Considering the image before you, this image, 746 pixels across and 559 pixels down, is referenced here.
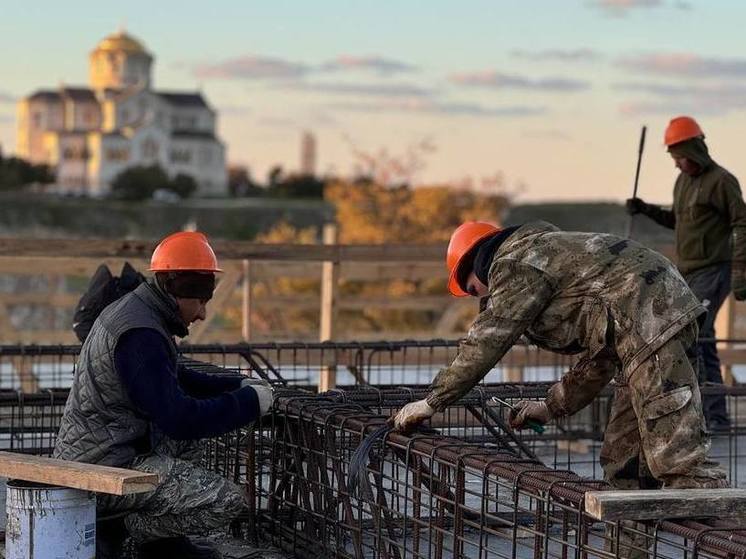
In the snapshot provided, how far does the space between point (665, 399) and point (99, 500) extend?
2.08 meters

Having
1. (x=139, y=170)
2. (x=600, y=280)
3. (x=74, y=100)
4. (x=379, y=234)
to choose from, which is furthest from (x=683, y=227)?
(x=74, y=100)

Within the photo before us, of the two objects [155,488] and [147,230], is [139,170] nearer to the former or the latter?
[147,230]

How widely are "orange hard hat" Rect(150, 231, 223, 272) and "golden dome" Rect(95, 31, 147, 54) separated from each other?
13609 centimetres

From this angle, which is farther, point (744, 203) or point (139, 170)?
point (139, 170)

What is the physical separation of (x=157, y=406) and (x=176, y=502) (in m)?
0.43

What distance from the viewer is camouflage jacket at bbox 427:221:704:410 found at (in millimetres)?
5047

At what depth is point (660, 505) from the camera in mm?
4004

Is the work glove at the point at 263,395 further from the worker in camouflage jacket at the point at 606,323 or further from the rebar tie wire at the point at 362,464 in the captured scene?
the worker in camouflage jacket at the point at 606,323

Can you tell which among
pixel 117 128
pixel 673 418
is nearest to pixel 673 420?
pixel 673 418

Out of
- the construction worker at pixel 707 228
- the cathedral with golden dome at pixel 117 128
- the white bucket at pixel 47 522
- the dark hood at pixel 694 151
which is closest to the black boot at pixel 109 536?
the white bucket at pixel 47 522

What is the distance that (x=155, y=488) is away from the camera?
5.10 meters

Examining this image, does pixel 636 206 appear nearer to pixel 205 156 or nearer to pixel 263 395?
pixel 263 395

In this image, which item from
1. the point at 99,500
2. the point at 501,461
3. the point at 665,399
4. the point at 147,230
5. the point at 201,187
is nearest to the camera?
the point at 501,461

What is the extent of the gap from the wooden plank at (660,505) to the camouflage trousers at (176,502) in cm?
182
